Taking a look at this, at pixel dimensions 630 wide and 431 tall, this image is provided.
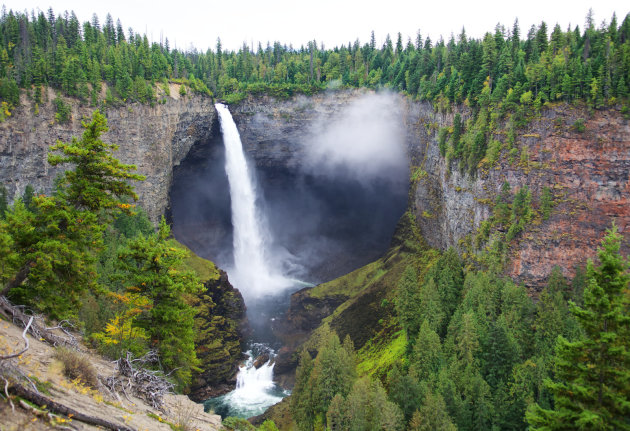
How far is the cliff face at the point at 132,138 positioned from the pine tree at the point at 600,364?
6595 centimetres

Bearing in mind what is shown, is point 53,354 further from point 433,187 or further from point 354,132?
point 354,132

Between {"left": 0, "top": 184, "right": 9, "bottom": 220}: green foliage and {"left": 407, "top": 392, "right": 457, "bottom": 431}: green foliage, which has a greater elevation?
{"left": 0, "top": 184, "right": 9, "bottom": 220}: green foliage

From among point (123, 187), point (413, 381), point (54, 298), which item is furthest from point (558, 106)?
point (54, 298)

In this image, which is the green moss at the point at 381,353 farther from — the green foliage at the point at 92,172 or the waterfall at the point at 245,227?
the green foliage at the point at 92,172

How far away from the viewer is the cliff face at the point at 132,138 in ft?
204

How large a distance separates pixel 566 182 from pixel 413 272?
786 inches

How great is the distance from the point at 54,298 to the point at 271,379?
43.1 metres

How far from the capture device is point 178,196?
89.4 m

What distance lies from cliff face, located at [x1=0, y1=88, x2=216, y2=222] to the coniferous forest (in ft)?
6.36

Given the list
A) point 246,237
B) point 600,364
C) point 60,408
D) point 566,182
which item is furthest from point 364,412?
point 246,237

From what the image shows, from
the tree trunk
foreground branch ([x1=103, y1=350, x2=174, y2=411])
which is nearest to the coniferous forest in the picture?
the tree trunk

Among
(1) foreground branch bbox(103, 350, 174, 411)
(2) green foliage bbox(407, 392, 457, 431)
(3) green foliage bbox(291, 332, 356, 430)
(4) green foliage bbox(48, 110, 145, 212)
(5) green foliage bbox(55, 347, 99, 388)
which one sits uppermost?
(4) green foliage bbox(48, 110, 145, 212)

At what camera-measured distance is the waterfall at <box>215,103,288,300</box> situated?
296ft

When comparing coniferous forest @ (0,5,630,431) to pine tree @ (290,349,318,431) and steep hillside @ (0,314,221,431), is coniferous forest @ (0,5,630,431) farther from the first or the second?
steep hillside @ (0,314,221,431)
